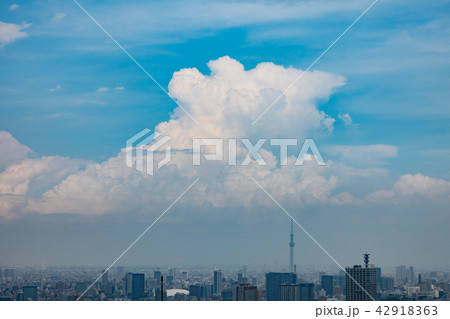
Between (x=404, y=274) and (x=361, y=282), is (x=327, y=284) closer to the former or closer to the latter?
(x=361, y=282)

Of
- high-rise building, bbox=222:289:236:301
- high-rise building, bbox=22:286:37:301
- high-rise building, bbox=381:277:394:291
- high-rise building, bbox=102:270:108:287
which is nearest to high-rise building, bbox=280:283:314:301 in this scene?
high-rise building, bbox=222:289:236:301

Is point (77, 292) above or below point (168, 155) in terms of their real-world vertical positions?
below

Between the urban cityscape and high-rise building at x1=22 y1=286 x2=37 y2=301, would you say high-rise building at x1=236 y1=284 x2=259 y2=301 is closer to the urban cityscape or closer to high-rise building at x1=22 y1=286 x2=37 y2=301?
the urban cityscape

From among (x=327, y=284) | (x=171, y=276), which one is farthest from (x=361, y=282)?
(x=171, y=276)
